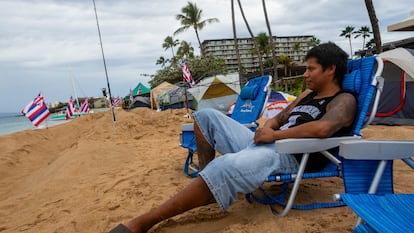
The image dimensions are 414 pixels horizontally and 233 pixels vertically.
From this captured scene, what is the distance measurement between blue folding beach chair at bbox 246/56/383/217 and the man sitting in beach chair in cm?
6

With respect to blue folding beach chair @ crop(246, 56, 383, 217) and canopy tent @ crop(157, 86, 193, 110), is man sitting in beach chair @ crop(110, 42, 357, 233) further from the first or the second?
canopy tent @ crop(157, 86, 193, 110)

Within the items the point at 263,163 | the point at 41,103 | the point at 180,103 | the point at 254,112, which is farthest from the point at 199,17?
the point at 263,163

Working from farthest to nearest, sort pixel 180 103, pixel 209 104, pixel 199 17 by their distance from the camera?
1. pixel 199 17
2. pixel 180 103
3. pixel 209 104

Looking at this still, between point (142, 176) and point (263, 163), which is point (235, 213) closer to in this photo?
point (263, 163)

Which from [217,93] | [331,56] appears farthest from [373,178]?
[217,93]

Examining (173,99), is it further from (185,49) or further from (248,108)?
(185,49)

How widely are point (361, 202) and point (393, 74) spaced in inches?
228

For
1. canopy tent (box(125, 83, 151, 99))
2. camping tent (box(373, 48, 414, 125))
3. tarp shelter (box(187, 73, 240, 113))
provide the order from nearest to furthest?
camping tent (box(373, 48, 414, 125))
tarp shelter (box(187, 73, 240, 113))
canopy tent (box(125, 83, 151, 99))

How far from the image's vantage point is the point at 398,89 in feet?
19.3

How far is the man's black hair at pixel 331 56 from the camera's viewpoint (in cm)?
215

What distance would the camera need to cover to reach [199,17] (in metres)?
31.0

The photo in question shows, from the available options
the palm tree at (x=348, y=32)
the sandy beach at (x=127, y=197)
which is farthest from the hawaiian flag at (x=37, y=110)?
the palm tree at (x=348, y=32)

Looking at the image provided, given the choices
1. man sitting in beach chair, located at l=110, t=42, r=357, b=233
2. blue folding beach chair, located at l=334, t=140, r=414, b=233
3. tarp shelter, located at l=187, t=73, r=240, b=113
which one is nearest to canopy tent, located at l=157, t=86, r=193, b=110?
tarp shelter, located at l=187, t=73, r=240, b=113

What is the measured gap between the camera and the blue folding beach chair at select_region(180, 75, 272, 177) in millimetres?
3602
